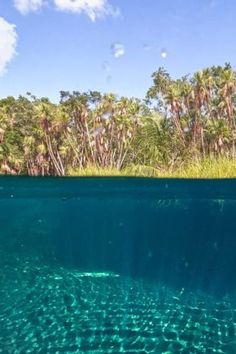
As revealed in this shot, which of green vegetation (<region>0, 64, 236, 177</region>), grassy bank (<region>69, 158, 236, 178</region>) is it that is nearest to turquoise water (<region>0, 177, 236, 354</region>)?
grassy bank (<region>69, 158, 236, 178</region>)

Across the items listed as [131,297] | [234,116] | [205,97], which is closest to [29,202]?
[205,97]

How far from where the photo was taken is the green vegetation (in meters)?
57.2

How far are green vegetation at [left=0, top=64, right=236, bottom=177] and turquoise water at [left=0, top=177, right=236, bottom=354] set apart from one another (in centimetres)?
2178

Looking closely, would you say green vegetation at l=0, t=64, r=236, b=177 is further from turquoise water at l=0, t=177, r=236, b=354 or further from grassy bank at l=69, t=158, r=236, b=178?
turquoise water at l=0, t=177, r=236, b=354

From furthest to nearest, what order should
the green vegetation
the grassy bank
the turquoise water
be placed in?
the green vegetation → the grassy bank → the turquoise water

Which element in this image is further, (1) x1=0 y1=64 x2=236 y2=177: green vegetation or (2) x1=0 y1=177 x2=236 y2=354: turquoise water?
(1) x1=0 y1=64 x2=236 y2=177: green vegetation

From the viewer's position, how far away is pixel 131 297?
11.8m

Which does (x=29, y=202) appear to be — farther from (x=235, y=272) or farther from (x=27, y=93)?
(x=235, y=272)

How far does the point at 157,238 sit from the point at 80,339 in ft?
67.3

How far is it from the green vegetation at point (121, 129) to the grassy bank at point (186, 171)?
4.35ft

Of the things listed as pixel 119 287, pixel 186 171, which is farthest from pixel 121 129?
pixel 119 287

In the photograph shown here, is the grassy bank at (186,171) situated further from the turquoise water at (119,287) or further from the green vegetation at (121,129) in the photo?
the turquoise water at (119,287)

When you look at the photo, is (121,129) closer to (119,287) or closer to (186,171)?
(186,171)

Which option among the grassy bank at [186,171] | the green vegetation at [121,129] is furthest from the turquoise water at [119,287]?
the green vegetation at [121,129]
